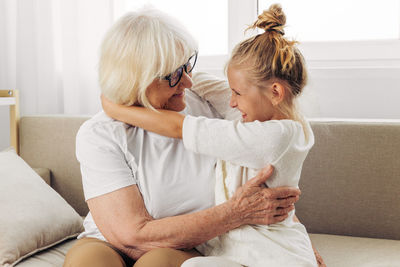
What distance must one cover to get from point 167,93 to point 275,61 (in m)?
0.34

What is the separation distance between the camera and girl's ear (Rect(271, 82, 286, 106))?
130cm

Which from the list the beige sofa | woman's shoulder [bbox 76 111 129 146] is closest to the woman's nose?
woman's shoulder [bbox 76 111 129 146]

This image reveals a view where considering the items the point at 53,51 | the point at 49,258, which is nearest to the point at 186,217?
the point at 49,258

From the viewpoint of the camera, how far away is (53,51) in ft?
8.77

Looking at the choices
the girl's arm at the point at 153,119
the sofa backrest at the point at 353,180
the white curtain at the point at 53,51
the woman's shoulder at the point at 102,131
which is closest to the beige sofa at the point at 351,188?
the sofa backrest at the point at 353,180

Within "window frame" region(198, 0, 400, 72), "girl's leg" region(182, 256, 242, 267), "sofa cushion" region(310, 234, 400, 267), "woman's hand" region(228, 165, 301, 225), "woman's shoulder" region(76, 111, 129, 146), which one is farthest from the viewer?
"window frame" region(198, 0, 400, 72)

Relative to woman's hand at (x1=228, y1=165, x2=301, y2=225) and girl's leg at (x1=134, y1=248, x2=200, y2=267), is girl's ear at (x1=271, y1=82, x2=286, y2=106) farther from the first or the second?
girl's leg at (x1=134, y1=248, x2=200, y2=267)

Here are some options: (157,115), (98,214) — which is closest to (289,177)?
(157,115)

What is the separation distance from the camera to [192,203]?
1.38 meters

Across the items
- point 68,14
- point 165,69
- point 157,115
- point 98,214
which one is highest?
point 68,14

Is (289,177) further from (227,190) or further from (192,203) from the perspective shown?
(192,203)

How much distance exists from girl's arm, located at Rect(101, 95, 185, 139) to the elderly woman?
0.09 feet

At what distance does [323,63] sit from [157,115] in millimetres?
1274

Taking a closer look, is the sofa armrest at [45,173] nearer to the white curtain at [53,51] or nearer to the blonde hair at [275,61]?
the white curtain at [53,51]
